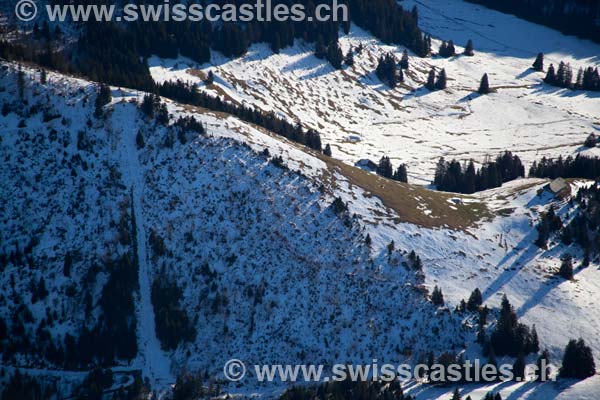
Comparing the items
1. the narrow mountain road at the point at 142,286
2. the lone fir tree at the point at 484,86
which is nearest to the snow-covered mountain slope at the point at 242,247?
the narrow mountain road at the point at 142,286

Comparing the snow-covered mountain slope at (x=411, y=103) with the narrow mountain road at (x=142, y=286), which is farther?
the snow-covered mountain slope at (x=411, y=103)

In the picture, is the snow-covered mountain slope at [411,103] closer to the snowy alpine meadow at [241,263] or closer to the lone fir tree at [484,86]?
the lone fir tree at [484,86]

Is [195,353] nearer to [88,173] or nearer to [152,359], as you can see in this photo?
[152,359]

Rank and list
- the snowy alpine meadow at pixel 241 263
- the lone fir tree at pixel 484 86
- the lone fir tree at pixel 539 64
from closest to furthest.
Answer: the snowy alpine meadow at pixel 241 263 → the lone fir tree at pixel 484 86 → the lone fir tree at pixel 539 64

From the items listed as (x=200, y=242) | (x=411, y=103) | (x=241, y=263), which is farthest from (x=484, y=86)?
(x=200, y=242)

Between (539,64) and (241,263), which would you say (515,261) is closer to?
(241,263)

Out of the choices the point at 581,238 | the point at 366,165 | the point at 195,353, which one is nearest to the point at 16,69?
the point at 195,353
